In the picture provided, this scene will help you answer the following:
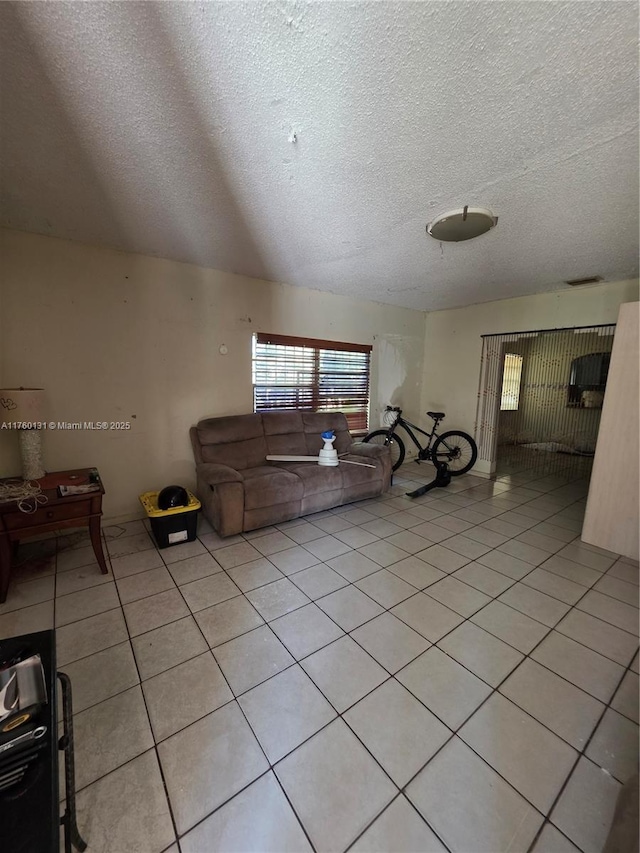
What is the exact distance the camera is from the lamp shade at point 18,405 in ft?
7.13

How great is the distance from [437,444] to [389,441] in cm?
74

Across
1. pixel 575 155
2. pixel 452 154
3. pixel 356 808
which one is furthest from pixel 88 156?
pixel 356 808

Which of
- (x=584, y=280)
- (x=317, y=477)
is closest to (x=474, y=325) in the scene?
(x=584, y=280)

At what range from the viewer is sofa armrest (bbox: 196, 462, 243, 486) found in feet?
8.80

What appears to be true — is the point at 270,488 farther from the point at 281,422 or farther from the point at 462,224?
the point at 462,224

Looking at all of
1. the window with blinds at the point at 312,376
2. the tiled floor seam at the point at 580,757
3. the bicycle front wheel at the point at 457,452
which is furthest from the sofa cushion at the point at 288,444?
the tiled floor seam at the point at 580,757

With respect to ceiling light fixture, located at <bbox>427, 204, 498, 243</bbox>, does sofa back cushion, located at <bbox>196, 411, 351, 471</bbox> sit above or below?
below

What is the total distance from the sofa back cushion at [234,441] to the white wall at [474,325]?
119 inches

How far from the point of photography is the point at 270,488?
285 cm

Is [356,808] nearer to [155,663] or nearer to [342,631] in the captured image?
[342,631]

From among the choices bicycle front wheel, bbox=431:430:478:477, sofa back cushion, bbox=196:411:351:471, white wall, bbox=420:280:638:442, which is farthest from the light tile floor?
white wall, bbox=420:280:638:442

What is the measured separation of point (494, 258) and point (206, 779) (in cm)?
370

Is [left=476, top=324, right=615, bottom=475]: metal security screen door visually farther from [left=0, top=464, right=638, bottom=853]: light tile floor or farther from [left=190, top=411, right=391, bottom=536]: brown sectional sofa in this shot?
[left=0, top=464, right=638, bottom=853]: light tile floor

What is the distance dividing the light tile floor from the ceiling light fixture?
239 centimetres
